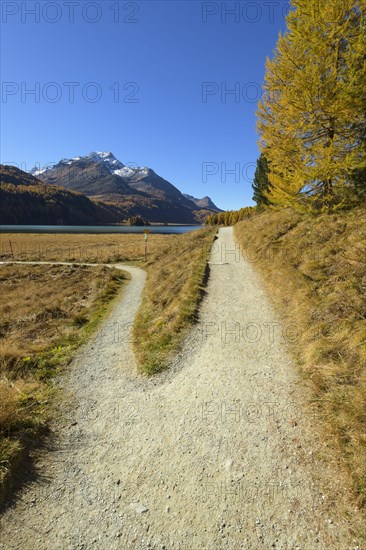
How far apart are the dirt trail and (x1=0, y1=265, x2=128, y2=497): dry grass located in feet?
2.51

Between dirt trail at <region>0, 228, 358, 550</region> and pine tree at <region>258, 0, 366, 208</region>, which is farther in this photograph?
pine tree at <region>258, 0, 366, 208</region>

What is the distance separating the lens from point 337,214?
15578 millimetres

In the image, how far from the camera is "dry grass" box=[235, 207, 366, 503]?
4.92 meters

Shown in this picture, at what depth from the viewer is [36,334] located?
47.4 feet

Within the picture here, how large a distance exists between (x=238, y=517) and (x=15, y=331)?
51.1 feet

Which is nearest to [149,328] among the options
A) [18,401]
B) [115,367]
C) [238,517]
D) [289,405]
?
[115,367]

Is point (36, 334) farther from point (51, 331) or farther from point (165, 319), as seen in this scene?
point (165, 319)

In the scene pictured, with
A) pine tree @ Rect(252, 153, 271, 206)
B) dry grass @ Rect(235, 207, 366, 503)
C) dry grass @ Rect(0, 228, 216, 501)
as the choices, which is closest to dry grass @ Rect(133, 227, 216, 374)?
dry grass @ Rect(0, 228, 216, 501)

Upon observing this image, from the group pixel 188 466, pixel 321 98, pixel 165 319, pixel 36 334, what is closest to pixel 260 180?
pixel 321 98

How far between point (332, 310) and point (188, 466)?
6.14m

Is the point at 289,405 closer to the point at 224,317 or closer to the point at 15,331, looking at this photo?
the point at 224,317

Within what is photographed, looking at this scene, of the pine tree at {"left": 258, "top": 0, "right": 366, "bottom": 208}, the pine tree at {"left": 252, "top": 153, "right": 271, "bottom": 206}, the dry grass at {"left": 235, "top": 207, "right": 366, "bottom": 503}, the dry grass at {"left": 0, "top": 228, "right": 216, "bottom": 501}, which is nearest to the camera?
the dry grass at {"left": 235, "top": 207, "right": 366, "bottom": 503}

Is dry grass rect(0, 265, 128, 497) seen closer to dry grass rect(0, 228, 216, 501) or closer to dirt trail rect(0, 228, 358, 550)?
dry grass rect(0, 228, 216, 501)

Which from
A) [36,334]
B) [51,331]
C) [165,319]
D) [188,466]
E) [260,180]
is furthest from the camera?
[260,180]
